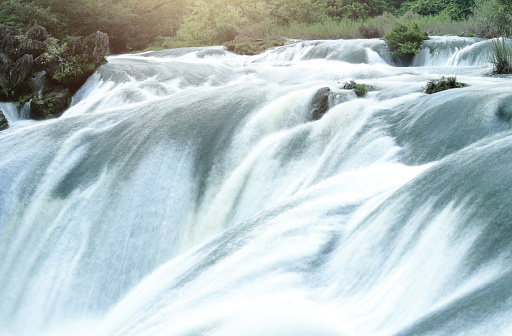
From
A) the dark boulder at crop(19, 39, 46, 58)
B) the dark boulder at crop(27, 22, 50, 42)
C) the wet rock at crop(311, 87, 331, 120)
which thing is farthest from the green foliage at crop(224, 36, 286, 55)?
the wet rock at crop(311, 87, 331, 120)

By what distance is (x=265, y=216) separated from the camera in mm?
4145

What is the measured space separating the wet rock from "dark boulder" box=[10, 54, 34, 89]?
8.01 metres

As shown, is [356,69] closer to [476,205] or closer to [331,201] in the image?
[331,201]

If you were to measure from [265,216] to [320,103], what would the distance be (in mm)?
2471

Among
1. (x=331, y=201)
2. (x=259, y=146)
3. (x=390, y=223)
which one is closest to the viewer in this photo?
(x=390, y=223)

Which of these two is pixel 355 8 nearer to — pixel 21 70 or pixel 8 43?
pixel 8 43

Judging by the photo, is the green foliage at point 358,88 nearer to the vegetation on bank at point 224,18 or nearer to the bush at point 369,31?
the vegetation on bank at point 224,18

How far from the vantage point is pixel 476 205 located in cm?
274

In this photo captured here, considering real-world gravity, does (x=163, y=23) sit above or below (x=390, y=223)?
below

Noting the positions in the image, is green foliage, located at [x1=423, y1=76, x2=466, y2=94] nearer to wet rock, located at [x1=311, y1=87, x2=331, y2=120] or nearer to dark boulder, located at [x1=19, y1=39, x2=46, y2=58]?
wet rock, located at [x1=311, y1=87, x2=331, y2=120]

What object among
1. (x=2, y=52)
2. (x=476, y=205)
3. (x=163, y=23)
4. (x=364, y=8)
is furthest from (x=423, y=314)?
(x=163, y=23)

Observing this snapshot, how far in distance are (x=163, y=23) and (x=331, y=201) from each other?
1085 inches

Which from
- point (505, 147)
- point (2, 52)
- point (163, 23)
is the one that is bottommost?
point (163, 23)

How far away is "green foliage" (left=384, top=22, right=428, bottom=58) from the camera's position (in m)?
11.9
